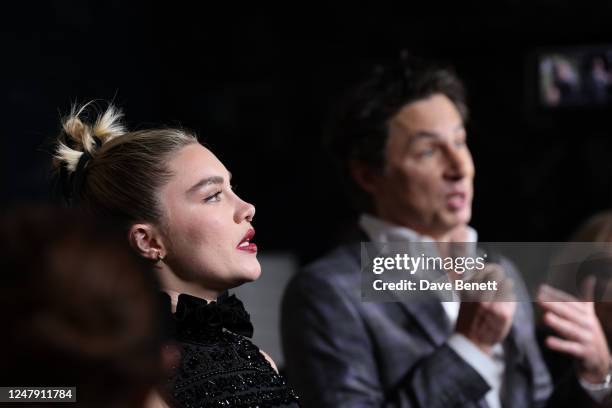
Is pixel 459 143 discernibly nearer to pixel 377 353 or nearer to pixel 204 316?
pixel 377 353

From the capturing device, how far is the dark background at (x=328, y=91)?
3193 mm

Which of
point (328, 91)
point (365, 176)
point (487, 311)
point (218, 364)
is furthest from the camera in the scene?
point (328, 91)

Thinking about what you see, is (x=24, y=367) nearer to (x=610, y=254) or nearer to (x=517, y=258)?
(x=610, y=254)

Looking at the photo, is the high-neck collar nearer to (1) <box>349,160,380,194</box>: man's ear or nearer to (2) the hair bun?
(2) the hair bun

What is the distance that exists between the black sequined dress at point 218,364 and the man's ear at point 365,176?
648 mm

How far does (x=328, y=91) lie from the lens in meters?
3.34

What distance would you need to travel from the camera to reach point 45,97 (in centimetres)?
258

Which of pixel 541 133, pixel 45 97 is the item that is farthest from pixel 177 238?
pixel 541 133

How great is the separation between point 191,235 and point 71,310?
0.59 metres

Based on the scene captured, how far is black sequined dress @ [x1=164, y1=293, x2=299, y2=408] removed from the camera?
3.85 ft

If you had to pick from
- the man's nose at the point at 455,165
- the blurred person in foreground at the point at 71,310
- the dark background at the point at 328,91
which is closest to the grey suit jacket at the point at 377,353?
the man's nose at the point at 455,165

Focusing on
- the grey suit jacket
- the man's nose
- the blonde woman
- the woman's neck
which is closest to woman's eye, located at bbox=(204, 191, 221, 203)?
the blonde woman

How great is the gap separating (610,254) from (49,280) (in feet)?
4.38

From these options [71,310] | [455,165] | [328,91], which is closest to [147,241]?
[71,310]
